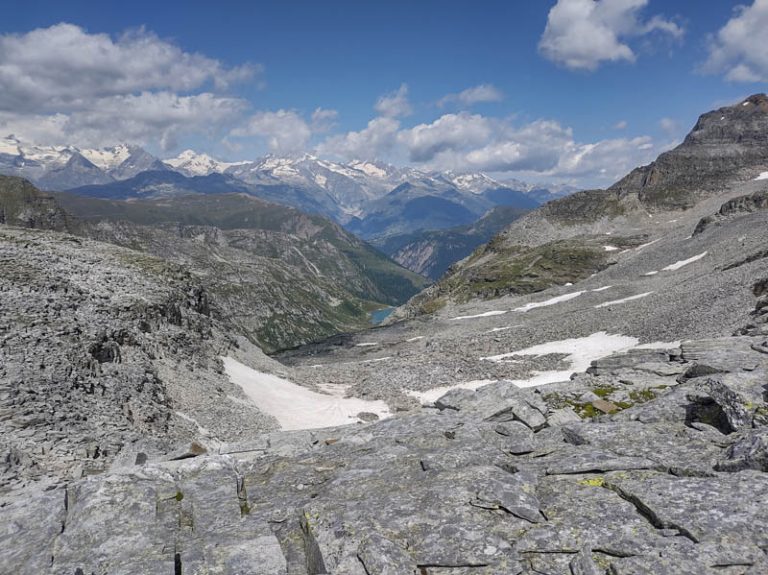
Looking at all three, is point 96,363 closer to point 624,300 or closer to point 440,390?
point 440,390

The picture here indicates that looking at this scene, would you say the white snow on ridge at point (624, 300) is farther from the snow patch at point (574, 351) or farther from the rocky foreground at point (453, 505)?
the rocky foreground at point (453, 505)

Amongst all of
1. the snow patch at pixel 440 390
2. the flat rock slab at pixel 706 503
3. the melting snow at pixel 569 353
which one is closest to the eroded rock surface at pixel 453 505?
the flat rock slab at pixel 706 503

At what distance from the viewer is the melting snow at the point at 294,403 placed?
43094 mm

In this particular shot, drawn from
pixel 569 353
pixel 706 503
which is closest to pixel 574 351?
pixel 569 353

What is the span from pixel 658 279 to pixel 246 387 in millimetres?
70051

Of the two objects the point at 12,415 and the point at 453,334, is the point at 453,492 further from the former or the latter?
the point at 453,334

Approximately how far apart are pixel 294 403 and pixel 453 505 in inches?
1462

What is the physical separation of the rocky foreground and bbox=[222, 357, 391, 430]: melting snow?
25.0 metres

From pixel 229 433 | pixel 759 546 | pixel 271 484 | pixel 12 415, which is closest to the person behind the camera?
pixel 759 546

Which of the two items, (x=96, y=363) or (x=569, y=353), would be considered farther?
(x=569, y=353)

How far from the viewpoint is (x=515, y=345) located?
209 ft

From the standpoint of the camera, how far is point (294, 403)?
47.1m

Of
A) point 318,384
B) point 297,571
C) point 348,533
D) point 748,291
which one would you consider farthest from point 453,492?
point 748,291

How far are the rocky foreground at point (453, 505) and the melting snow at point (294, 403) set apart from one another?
2504cm
